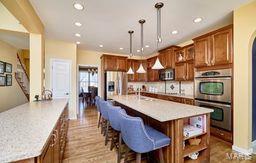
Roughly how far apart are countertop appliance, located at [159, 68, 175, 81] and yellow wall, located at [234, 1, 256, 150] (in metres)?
2.27

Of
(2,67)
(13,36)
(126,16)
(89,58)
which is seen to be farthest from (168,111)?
(2,67)

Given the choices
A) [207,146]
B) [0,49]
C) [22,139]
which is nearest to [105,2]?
[22,139]

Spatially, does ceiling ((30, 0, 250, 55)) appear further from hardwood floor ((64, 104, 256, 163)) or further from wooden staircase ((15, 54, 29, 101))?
wooden staircase ((15, 54, 29, 101))

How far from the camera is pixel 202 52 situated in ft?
10.7

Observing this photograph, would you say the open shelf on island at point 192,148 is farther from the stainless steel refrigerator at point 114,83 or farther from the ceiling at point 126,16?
the stainless steel refrigerator at point 114,83

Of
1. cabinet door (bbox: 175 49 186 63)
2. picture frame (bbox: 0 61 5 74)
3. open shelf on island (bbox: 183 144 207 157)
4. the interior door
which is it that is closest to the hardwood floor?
open shelf on island (bbox: 183 144 207 157)

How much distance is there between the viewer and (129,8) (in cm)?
243

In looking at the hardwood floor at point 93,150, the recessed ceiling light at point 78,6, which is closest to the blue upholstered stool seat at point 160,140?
the hardwood floor at point 93,150

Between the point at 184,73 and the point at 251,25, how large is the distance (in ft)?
6.86

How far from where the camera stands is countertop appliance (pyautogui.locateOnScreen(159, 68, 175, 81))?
474cm

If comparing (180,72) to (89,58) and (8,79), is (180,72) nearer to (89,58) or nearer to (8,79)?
(89,58)

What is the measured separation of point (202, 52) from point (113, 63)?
3.46 meters

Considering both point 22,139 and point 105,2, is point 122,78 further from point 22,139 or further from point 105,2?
point 22,139

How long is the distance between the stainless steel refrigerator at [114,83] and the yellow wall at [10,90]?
3.60 m
